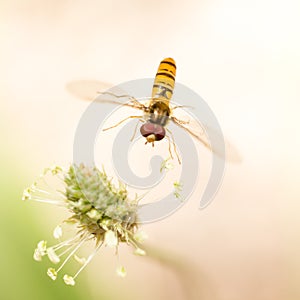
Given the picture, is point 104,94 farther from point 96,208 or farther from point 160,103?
point 96,208

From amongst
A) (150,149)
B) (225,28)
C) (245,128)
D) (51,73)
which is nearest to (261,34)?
(225,28)

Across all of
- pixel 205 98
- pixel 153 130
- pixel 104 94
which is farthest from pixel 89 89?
pixel 205 98

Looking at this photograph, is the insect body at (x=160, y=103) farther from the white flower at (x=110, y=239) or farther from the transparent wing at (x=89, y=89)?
the white flower at (x=110, y=239)

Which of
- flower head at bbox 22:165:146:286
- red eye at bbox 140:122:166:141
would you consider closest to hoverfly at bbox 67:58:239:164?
red eye at bbox 140:122:166:141

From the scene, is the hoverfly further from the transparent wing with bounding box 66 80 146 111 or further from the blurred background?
the blurred background

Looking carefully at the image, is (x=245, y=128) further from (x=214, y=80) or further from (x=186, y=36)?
(x=186, y=36)

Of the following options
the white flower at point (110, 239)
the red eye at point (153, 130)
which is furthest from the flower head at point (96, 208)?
the red eye at point (153, 130)
